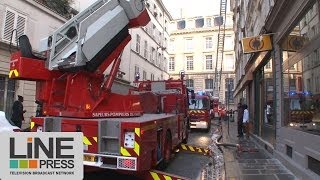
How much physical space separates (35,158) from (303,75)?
716 cm

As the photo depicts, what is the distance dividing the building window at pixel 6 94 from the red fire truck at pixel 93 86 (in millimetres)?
10505

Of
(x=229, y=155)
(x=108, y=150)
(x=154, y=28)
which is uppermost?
(x=154, y=28)

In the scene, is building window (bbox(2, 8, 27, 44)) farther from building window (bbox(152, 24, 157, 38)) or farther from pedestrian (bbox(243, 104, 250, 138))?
building window (bbox(152, 24, 157, 38))

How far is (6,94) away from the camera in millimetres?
17859

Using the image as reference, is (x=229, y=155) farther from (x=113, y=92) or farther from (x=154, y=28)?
(x=154, y=28)

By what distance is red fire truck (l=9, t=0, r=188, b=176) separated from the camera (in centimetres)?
716

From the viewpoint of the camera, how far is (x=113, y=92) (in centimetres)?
845

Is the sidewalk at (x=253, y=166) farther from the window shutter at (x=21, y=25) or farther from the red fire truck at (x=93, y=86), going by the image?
the window shutter at (x=21, y=25)

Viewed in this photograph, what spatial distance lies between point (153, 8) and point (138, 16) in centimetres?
3883

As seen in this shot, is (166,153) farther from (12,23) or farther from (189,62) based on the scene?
(189,62)

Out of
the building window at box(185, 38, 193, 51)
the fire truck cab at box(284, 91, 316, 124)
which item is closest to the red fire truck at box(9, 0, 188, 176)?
the fire truck cab at box(284, 91, 316, 124)

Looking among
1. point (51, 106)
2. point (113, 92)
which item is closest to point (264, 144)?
point (113, 92)

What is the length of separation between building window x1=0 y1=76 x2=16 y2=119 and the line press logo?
573 inches

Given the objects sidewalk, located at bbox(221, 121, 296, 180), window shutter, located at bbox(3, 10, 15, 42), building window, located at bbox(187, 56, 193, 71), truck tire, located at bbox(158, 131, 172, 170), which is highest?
building window, located at bbox(187, 56, 193, 71)
